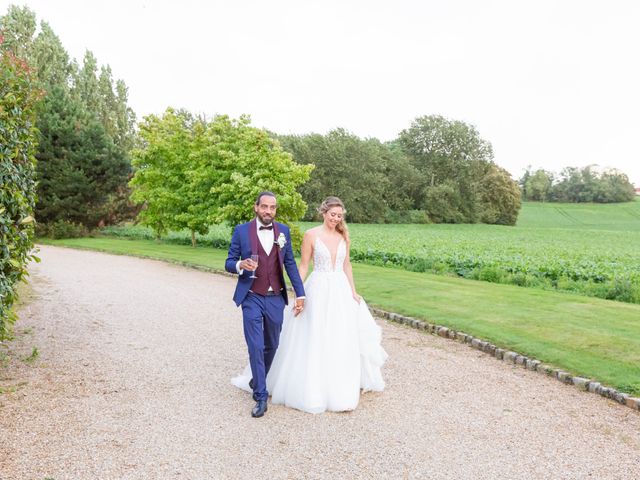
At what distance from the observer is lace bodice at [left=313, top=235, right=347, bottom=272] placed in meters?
6.13

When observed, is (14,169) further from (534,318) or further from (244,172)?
(244,172)

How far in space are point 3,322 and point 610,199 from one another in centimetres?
12441

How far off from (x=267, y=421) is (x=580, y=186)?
12483 centimetres

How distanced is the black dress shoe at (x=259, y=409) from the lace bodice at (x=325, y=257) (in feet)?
5.18

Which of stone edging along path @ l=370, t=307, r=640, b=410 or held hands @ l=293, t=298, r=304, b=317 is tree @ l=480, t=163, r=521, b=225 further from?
held hands @ l=293, t=298, r=304, b=317

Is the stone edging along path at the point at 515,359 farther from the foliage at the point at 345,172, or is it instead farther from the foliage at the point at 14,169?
the foliage at the point at 345,172

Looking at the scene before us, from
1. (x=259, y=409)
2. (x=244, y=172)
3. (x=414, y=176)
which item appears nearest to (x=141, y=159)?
(x=244, y=172)

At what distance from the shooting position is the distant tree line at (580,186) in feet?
370

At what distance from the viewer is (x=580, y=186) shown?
115938mm

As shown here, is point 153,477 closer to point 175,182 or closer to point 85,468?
point 85,468

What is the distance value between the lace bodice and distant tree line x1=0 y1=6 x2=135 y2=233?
90.1 ft

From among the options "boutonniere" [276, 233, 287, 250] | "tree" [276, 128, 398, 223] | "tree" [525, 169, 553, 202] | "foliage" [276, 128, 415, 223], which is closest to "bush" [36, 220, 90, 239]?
"boutonniere" [276, 233, 287, 250]

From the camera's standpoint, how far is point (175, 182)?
26.0 m

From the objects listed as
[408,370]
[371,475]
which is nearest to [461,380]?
[408,370]
